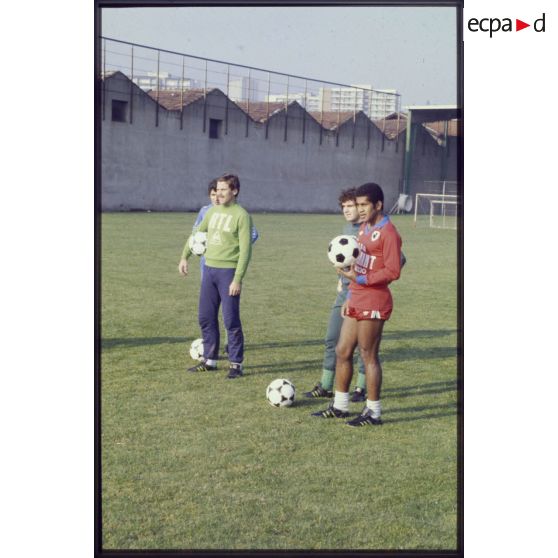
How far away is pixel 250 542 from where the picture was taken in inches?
162

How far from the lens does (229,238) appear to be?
7.07 metres

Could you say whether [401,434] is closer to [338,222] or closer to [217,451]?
[217,451]

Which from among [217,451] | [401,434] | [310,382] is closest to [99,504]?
[217,451]

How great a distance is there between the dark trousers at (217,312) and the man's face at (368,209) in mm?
1917

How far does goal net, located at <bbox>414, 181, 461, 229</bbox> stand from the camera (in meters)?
30.8

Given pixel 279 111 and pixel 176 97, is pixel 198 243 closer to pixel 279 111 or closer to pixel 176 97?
pixel 176 97

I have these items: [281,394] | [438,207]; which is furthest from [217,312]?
[438,207]

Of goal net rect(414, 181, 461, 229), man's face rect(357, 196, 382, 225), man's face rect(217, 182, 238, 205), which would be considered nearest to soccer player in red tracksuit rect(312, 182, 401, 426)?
man's face rect(357, 196, 382, 225)

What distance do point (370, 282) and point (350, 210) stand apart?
36.2 inches

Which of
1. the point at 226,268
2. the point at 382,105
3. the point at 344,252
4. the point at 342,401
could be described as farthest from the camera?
the point at 382,105

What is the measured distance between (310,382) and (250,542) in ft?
10.3

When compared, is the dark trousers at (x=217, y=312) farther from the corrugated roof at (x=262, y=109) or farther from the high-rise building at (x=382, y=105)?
the high-rise building at (x=382, y=105)

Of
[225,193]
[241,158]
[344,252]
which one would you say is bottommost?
[344,252]

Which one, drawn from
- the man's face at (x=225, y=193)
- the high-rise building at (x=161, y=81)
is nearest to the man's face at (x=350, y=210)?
the man's face at (x=225, y=193)
